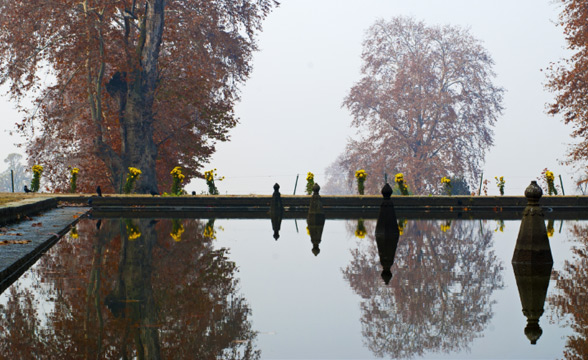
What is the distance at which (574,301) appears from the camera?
681cm

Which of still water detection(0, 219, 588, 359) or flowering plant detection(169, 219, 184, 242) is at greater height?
flowering plant detection(169, 219, 184, 242)

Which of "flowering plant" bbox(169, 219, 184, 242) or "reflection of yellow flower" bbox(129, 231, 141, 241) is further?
"flowering plant" bbox(169, 219, 184, 242)

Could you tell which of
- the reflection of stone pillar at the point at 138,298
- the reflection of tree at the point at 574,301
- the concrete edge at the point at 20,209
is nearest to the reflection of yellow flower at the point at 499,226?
the reflection of tree at the point at 574,301

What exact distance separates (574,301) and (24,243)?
763 centimetres

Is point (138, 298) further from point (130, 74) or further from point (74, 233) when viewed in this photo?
point (130, 74)

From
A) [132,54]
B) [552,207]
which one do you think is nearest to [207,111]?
[132,54]

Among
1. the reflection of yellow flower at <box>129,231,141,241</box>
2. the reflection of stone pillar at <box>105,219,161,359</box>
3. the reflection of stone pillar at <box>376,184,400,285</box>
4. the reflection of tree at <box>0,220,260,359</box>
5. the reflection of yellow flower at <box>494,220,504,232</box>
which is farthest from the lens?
the reflection of yellow flower at <box>494,220,504,232</box>

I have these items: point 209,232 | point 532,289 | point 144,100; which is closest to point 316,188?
point 209,232

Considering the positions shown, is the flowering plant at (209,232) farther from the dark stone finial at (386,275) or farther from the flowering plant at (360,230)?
the dark stone finial at (386,275)

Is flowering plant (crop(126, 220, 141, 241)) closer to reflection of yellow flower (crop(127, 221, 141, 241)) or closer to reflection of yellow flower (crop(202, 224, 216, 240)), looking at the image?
reflection of yellow flower (crop(127, 221, 141, 241))

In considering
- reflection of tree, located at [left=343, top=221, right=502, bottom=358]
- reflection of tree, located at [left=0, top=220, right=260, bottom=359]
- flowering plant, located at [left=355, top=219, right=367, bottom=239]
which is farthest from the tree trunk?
reflection of tree, located at [left=0, top=220, right=260, bottom=359]

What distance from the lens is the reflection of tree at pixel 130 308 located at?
190 inches

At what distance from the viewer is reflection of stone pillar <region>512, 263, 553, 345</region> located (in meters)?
5.69

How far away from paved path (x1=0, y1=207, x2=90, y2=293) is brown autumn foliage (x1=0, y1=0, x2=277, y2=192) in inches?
644
